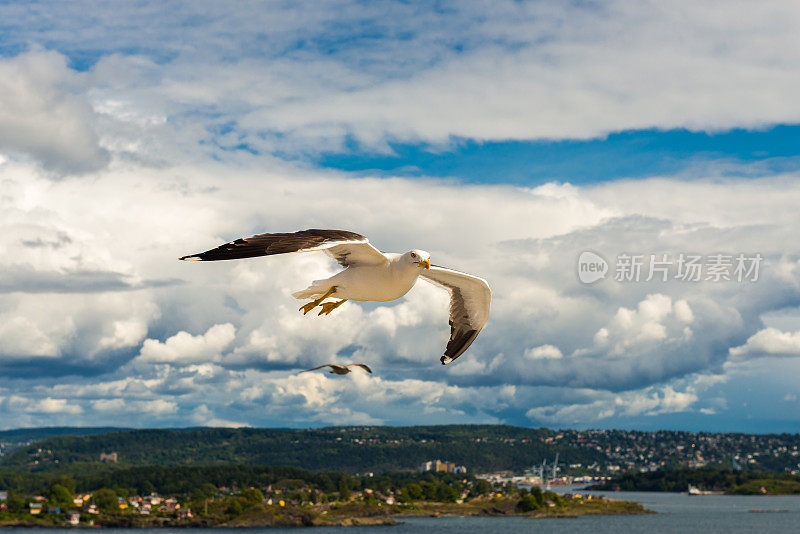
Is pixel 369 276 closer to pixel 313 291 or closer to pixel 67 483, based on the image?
pixel 313 291

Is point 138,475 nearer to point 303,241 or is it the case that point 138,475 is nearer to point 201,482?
point 201,482

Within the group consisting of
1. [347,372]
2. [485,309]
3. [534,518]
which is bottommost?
[534,518]

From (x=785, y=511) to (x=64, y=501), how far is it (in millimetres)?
141200

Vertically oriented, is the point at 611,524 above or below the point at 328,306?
below

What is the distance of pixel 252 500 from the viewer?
156m

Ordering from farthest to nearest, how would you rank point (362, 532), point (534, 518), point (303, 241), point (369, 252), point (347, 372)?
1. point (534, 518)
2. point (362, 532)
3. point (347, 372)
4. point (369, 252)
5. point (303, 241)

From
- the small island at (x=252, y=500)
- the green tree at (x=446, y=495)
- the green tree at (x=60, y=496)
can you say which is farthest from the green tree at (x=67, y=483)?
the green tree at (x=446, y=495)

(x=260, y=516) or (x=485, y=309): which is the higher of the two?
(x=485, y=309)

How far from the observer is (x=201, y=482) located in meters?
175

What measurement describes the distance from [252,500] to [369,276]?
154574mm

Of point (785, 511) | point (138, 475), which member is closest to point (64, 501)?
point (138, 475)

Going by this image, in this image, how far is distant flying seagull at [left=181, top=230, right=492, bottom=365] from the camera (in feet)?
26.0

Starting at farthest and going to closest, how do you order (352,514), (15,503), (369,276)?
(352,514)
(15,503)
(369,276)

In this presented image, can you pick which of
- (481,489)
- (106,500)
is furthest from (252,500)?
(481,489)
